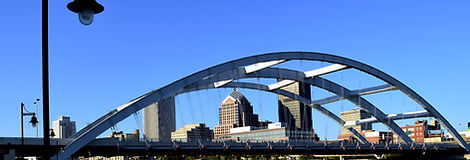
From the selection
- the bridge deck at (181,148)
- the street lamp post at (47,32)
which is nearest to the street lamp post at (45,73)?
the street lamp post at (47,32)

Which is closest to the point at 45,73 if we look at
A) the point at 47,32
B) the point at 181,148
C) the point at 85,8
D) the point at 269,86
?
the point at 47,32

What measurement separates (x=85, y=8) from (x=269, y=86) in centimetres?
7323

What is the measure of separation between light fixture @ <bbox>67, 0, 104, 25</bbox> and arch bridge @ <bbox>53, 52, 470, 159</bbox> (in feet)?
151

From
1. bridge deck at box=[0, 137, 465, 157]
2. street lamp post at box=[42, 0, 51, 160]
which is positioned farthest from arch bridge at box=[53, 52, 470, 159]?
street lamp post at box=[42, 0, 51, 160]

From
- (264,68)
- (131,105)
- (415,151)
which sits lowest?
(415,151)

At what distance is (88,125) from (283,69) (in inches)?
1004

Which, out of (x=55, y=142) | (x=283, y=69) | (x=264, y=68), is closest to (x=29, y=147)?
(x=55, y=142)

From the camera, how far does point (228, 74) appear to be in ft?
229

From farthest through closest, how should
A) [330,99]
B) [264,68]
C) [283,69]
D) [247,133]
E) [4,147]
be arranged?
[247,133]
[330,99]
[283,69]
[264,68]
[4,147]

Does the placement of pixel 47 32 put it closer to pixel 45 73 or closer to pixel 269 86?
pixel 45 73

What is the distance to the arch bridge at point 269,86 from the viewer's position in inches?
2259

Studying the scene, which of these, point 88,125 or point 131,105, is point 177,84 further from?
point 88,125

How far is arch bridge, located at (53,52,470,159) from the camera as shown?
188 feet

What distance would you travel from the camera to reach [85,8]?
10305 millimetres
